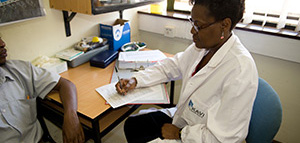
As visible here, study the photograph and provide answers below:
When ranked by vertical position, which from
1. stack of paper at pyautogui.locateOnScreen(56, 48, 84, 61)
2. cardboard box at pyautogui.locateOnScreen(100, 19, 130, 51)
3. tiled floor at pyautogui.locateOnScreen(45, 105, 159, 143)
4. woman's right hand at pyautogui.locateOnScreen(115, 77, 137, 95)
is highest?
cardboard box at pyautogui.locateOnScreen(100, 19, 130, 51)

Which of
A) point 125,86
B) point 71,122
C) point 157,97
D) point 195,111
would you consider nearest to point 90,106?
point 71,122

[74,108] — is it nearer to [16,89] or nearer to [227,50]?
[16,89]

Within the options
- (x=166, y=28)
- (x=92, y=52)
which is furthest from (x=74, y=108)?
(x=166, y=28)

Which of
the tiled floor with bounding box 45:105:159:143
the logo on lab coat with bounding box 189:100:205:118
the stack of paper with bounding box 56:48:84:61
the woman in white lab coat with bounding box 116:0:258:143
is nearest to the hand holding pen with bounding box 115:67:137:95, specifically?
the woman in white lab coat with bounding box 116:0:258:143

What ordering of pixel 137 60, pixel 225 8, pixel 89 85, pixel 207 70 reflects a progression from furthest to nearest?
pixel 137 60
pixel 89 85
pixel 207 70
pixel 225 8

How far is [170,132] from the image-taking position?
102 centimetres

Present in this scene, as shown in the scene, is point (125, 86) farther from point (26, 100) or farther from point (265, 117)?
point (265, 117)

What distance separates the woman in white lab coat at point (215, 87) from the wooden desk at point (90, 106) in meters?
0.14

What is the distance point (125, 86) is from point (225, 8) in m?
0.66

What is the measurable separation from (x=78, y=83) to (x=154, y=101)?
0.51 m

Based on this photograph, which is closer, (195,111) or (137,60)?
(195,111)

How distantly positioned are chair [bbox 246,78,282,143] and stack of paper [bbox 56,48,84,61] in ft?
3.85

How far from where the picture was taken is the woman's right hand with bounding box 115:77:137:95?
109 centimetres

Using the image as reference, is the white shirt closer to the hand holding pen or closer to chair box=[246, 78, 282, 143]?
the hand holding pen
